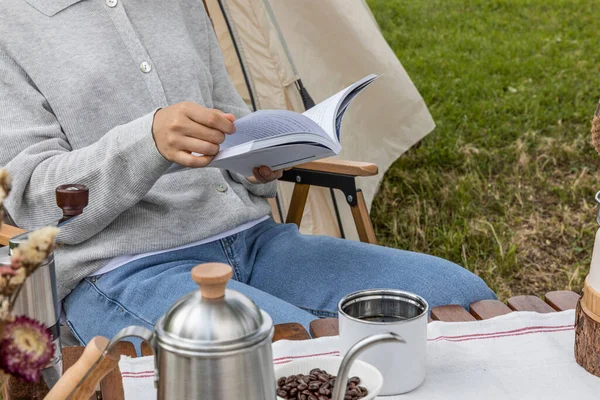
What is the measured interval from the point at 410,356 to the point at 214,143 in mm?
496

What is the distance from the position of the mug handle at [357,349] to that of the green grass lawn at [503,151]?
193 centimetres

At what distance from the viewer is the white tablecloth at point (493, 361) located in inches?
39.6

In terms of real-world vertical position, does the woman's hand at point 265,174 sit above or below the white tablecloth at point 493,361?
Answer: above

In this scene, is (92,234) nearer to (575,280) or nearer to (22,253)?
(22,253)

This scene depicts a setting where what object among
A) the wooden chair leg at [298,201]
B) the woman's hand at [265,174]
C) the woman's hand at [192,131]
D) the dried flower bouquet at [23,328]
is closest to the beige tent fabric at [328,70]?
the wooden chair leg at [298,201]

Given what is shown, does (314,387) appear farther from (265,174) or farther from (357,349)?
(265,174)

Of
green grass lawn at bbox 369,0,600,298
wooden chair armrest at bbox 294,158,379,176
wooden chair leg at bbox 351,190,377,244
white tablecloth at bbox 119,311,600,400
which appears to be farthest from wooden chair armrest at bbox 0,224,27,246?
green grass lawn at bbox 369,0,600,298

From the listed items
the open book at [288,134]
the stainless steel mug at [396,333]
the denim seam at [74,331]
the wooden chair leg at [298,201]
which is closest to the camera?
the stainless steel mug at [396,333]

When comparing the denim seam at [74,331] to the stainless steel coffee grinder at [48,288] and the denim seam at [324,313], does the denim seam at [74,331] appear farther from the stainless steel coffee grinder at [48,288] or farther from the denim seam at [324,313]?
the stainless steel coffee grinder at [48,288]

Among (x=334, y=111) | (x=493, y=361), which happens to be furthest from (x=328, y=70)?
(x=493, y=361)

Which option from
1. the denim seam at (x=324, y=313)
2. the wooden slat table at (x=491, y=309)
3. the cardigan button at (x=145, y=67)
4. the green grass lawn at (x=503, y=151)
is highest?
the cardigan button at (x=145, y=67)

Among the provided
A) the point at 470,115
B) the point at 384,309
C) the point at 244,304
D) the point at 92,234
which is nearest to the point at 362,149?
the point at 470,115

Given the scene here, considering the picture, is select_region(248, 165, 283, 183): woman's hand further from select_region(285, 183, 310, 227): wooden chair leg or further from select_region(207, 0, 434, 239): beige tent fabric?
select_region(207, 0, 434, 239): beige tent fabric

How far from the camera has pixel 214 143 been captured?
1273 mm
